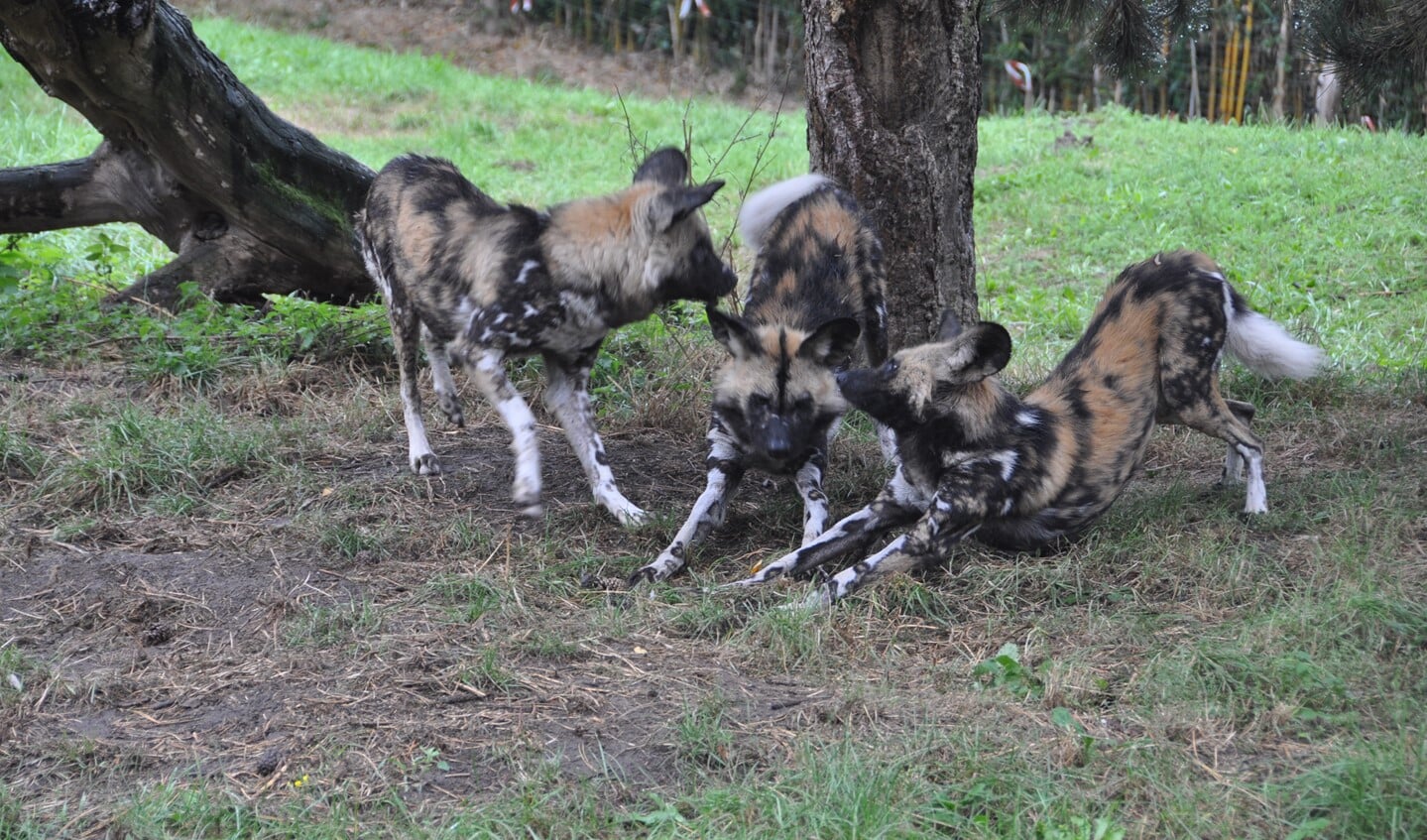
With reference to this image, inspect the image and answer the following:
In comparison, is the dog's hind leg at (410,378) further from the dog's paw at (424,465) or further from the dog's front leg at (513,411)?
the dog's front leg at (513,411)

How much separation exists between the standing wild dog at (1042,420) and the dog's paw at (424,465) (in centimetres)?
128

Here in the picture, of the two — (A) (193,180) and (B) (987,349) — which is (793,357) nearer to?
(B) (987,349)

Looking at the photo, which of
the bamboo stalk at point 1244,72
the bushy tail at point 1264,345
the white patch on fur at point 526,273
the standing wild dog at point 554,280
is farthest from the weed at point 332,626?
the bamboo stalk at point 1244,72

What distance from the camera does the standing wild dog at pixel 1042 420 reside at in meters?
3.49

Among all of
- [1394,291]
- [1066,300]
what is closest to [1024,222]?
[1066,300]

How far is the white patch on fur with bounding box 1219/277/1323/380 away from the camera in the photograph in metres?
4.08

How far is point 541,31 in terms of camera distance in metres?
16.5

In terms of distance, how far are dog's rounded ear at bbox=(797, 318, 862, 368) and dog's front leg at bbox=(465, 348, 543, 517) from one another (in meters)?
0.87

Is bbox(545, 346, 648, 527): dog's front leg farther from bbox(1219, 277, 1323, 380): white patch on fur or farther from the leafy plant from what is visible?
bbox(1219, 277, 1323, 380): white patch on fur

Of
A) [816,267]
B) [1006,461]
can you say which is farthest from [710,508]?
[816,267]

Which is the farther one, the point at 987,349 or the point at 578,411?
the point at 578,411

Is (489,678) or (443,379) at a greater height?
(443,379)

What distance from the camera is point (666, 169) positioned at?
13.2 ft

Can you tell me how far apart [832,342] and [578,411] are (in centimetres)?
93
